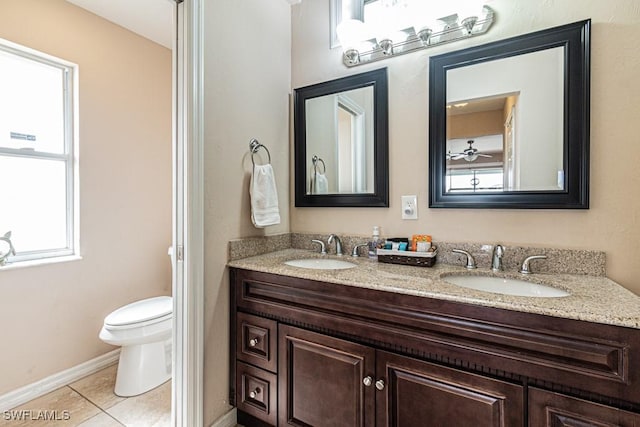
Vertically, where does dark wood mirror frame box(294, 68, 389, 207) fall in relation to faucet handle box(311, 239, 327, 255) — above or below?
above

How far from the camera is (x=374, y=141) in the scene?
166 centimetres

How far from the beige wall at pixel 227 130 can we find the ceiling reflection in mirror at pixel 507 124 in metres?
1.03

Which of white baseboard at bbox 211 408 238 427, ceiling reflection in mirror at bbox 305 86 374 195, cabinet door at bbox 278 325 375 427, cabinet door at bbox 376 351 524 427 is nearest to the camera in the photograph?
cabinet door at bbox 376 351 524 427

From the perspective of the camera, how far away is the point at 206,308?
142cm

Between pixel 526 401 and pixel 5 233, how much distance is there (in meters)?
2.61

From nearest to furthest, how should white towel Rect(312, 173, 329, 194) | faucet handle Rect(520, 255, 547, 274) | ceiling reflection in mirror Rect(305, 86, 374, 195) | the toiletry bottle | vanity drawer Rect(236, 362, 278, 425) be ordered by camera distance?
1. faucet handle Rect(520, 255, 547, 274)
2. vanity drawer Rect(236, 362, 278, 425)
3. the toiletry bottle
4. ceiling reflection in mirror Rect(305, 86, 374, 195)
5. white towel Rect(312, 173, 329, 194)

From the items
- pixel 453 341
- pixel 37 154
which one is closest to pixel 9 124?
pixel 37 154

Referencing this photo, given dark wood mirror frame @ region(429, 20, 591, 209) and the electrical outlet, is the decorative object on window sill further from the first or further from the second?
the electrical outlet

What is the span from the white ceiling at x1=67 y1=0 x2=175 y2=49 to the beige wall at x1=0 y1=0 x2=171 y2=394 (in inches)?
2.5

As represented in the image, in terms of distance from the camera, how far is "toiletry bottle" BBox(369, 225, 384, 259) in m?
1.59

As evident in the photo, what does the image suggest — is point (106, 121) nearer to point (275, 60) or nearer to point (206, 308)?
point (275, 60)

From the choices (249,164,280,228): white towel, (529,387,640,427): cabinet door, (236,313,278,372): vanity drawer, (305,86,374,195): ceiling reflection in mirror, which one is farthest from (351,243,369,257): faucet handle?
(529,387,640,427): cabinet door

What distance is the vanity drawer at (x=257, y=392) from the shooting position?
1.35 m

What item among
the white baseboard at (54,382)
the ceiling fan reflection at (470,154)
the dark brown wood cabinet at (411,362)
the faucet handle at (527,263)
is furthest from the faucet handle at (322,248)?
the white baseboard at (54,382)
